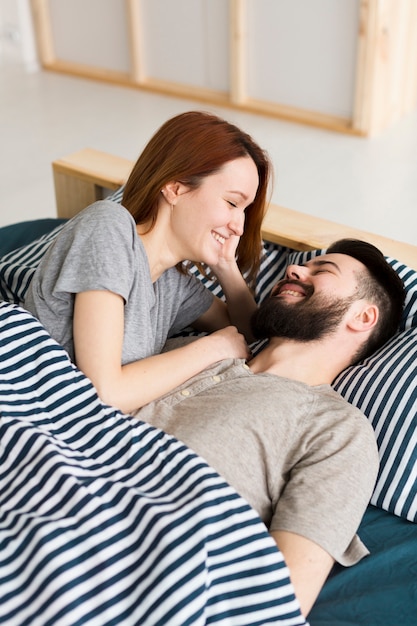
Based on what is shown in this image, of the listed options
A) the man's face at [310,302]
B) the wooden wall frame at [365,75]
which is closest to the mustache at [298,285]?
the man's face at [310,302]

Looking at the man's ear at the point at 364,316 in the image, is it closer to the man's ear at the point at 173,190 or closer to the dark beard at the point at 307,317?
the dark beard at the point at 307,317

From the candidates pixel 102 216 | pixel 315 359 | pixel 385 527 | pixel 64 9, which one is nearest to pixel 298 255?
pixel 315 359

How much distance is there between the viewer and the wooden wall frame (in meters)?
3.74

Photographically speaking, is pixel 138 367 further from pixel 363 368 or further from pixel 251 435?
pixel 363 368

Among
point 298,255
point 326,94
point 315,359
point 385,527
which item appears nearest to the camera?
point 385,527

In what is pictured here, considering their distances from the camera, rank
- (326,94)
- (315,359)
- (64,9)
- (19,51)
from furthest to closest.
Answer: (19,51) → (64,9) → (326,94) → (315,359)

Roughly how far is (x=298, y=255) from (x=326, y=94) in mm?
2351

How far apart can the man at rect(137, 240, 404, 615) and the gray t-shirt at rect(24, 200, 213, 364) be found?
0.17m

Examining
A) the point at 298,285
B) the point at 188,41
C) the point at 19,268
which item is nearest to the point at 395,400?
the point at 298,285

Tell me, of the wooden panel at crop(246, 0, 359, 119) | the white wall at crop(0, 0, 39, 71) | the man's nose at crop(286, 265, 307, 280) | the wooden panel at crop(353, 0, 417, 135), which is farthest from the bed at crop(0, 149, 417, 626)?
the white wall at crop(0, 0, 39, 71)

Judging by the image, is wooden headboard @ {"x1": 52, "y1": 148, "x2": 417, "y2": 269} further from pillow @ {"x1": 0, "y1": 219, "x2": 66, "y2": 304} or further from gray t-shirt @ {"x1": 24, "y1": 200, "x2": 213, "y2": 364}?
gray t-shirt @ {"x1": 24, "y1": 200, "x2": 213, "y2": 364}

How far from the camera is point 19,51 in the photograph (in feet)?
17.1

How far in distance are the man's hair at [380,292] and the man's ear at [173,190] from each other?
398 mm

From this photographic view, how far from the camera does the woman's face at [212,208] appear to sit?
A: 5.38 feet
